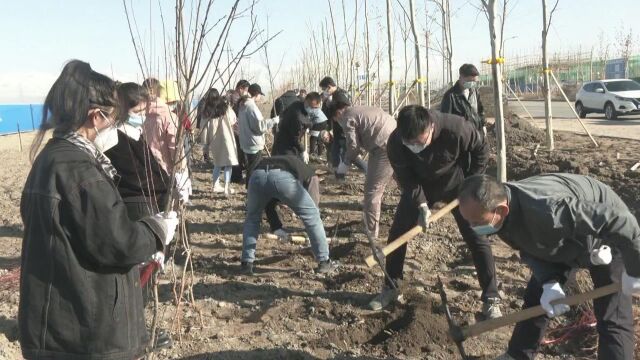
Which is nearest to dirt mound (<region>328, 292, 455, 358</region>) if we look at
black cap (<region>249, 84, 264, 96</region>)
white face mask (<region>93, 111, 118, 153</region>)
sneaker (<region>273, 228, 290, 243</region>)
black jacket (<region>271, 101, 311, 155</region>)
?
sneaker (<region>273, 228, 290, 243</region>)

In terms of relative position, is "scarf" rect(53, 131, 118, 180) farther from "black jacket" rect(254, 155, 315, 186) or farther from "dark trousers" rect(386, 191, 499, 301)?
"black jacket" rect(254, 155, 315, 186)

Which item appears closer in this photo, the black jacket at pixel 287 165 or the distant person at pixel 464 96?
the black jacket at pixel 287 165

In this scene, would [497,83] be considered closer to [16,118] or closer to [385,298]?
[385,298]

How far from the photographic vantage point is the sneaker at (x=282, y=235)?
5.24 metres

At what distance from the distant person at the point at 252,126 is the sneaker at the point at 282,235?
1.81 m

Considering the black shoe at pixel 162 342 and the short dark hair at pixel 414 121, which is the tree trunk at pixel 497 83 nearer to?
the short dark hair at pixel 414 121

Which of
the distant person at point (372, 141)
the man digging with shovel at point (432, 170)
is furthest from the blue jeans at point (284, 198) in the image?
the man digging with shovel at point (432, 170)

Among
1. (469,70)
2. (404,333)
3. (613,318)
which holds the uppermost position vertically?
(469,70)

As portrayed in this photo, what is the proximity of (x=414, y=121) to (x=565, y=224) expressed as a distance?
1232 millimetres

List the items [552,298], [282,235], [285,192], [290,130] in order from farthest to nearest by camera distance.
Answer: [290,130], [282,235], [285,192], [552,298]

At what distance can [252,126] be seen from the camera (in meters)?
7.25

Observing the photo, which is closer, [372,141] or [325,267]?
[325,267]

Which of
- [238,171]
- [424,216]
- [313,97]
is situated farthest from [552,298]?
[238,171]

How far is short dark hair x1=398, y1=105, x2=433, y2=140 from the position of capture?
3.37 metres
